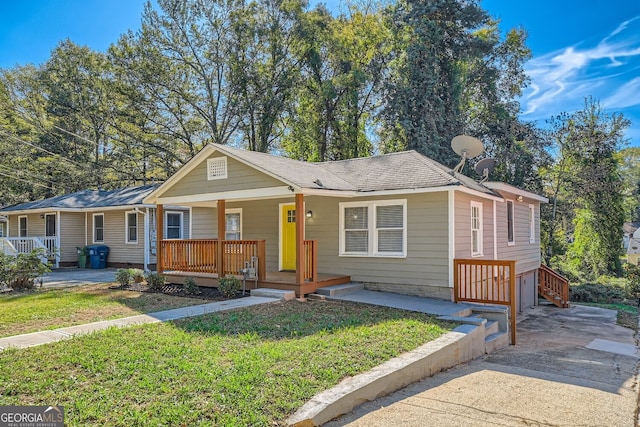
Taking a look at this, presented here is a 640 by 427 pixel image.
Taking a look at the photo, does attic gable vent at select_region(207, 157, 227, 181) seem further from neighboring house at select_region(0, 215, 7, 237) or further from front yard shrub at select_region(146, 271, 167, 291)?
neighboring house at select_region(0, 215, 7, 237)

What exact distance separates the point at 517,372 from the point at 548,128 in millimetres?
19007

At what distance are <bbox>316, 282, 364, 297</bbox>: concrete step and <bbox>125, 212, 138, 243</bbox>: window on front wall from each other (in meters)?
11.0

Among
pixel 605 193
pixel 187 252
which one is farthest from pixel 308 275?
pixel 605 193

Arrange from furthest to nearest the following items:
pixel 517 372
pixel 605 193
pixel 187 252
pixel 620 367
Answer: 1. pixel 605 193
2. pixel 187 252
3. pixel 620 367
4. pixel 517 372

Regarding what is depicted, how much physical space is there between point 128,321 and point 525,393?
19.7ft

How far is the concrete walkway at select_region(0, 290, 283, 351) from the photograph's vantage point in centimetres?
581

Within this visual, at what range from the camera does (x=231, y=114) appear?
82.3ft

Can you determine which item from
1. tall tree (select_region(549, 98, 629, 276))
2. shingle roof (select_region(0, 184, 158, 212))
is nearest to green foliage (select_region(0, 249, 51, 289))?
shingle roof (select_region(0, 184, 158, 212))

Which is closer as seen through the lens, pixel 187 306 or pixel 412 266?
pixel 187 306

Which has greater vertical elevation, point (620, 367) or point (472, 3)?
point (472, 3)

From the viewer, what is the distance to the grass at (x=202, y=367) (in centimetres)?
Answer: 373

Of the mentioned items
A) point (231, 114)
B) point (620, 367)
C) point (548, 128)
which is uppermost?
point (231, 114)

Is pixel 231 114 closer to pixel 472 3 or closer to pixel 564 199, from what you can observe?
pixel 472 3

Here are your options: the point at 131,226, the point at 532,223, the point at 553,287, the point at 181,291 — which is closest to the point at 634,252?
the point at 553,287
